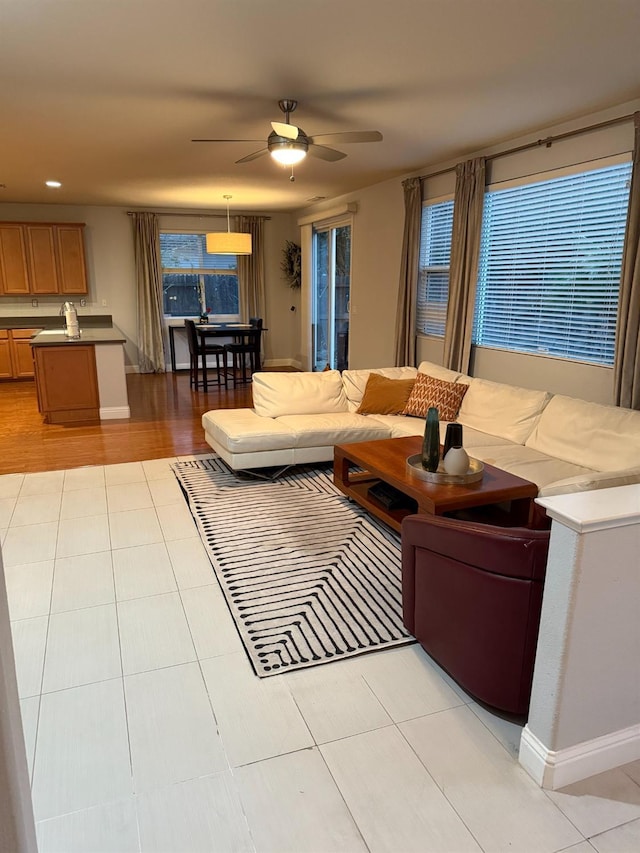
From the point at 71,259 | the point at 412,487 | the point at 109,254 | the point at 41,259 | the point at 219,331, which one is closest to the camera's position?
the point at 412,487

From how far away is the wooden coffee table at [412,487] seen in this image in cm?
285

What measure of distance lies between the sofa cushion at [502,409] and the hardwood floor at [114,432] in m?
2.34

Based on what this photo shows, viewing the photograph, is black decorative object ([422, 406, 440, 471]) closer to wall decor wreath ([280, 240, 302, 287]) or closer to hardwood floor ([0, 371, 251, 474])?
hardwood floor ([0, 371, 251, 474])

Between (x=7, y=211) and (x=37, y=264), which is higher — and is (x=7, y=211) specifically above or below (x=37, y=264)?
above

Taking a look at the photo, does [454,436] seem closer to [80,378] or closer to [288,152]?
[288,152]

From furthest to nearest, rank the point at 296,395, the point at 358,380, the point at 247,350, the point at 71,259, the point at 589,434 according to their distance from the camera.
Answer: the point at 71,259 → the point at 247,350 → the point at 358,380 → the point at 296,395 → the point at 589,434

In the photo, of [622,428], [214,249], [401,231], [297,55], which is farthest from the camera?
[214,249]

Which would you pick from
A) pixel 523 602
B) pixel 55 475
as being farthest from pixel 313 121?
pixel 523 602

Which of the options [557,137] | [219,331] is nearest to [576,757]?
[557,137]

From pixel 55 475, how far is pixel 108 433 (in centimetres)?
123

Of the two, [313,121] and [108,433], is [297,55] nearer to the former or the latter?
[313,121]

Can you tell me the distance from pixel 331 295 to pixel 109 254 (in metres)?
3.60

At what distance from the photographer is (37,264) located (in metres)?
8.36

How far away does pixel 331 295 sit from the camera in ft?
27.8
